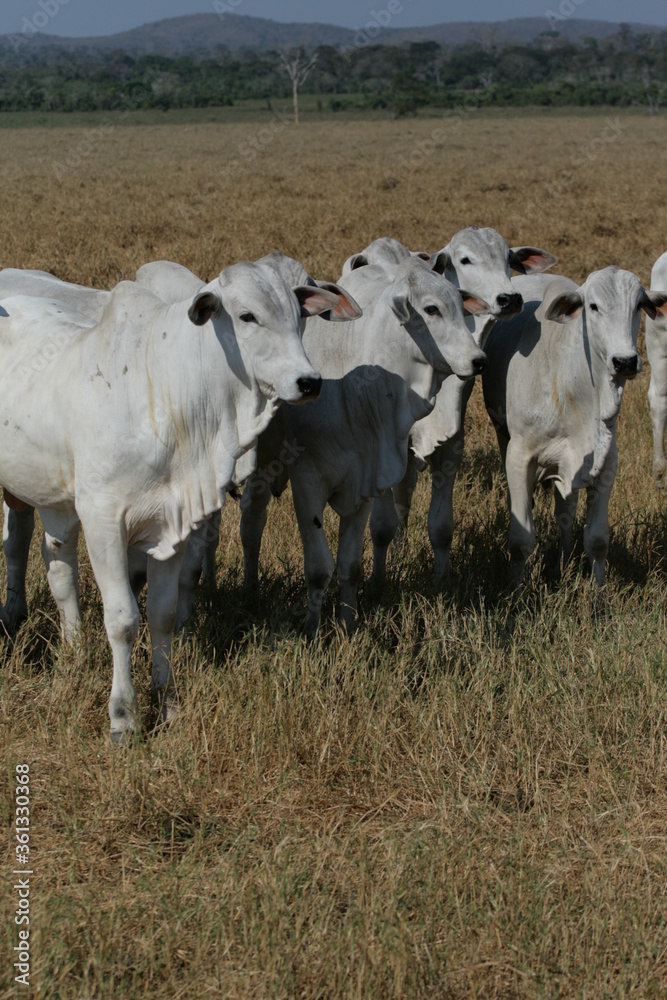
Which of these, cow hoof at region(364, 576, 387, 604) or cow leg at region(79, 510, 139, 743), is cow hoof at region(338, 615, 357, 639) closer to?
cow hoof at region(364, 576, 387, 604)

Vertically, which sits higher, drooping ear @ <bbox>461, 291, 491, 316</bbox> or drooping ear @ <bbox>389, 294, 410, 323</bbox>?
drooping ear @ <bbox>389, 294, 410, 323</bbox>

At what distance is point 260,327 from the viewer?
3744 mm

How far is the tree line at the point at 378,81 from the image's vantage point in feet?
218

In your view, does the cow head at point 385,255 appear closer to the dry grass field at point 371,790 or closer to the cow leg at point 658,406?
the dry grass field at point 371,790

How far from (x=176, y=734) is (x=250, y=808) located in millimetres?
457

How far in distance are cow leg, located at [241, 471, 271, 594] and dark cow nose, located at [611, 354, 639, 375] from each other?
170 centimetres

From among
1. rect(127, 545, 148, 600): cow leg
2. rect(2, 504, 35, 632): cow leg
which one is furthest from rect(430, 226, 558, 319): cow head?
rect(2, 504, 35, 632): cow leg

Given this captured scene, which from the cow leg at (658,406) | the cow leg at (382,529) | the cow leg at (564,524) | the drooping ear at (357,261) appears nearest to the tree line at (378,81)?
the cow leg at (658,406)

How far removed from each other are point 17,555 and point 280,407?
1.47m

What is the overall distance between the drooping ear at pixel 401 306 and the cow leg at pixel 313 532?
788 mm

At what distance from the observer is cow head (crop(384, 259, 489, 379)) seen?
14.5ft

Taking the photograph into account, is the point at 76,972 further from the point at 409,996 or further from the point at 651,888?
the point at 651,888

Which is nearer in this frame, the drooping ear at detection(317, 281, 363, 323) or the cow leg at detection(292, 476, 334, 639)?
the drooping ear at detection(317, 281, 363, 323)

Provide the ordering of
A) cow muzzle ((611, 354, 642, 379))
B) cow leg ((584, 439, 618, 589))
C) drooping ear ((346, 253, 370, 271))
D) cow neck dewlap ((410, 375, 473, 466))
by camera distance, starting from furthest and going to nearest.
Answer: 1. drooping ear ((346, 253, 370, 271))
2. cow neck dewlap ((410, 375, 473, 466))
3. cow leg ((584, 439, 618, 589))
4. cow muzzle ((611, 354, 642, 379))
